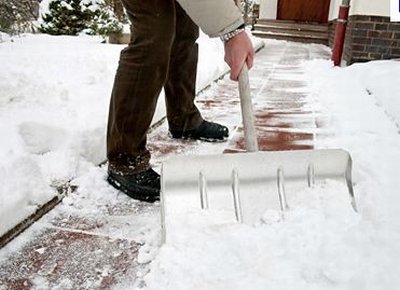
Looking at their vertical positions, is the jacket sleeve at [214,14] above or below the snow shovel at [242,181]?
above

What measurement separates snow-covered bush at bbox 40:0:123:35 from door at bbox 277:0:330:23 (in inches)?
178

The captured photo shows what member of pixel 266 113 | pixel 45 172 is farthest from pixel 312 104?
pixel 45 172

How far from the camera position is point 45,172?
5.77ft

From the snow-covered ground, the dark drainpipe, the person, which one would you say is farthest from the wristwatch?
the dark drainpipe

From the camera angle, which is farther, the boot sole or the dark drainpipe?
the dark drainpipe

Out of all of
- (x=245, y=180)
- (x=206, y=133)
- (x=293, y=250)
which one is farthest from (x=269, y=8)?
(x=293, y=250)

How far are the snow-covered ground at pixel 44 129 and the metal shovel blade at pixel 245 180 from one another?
0.60 metres

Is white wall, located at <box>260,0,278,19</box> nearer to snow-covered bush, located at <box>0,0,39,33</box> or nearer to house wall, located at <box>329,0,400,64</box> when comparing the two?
house wall, located at <box>329,0,400,64</box>

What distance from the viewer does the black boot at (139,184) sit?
1717 millimetres

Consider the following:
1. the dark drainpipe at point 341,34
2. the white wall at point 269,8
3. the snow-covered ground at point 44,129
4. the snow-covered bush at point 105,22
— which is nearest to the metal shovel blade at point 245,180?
the snow-covered ground at point 44,129

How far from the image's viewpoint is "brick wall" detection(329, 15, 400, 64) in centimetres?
476

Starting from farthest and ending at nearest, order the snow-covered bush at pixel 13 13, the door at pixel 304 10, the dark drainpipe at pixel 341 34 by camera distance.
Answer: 1. the door at pixel 304 10
2. the dark drainpipe at pixel 341 34
3. the snow-covered bush at pixel 13 13

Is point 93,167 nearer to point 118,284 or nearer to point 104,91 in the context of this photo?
point 118,284

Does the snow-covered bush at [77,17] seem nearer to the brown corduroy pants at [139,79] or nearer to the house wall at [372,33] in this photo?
the house wall at [372,33]
